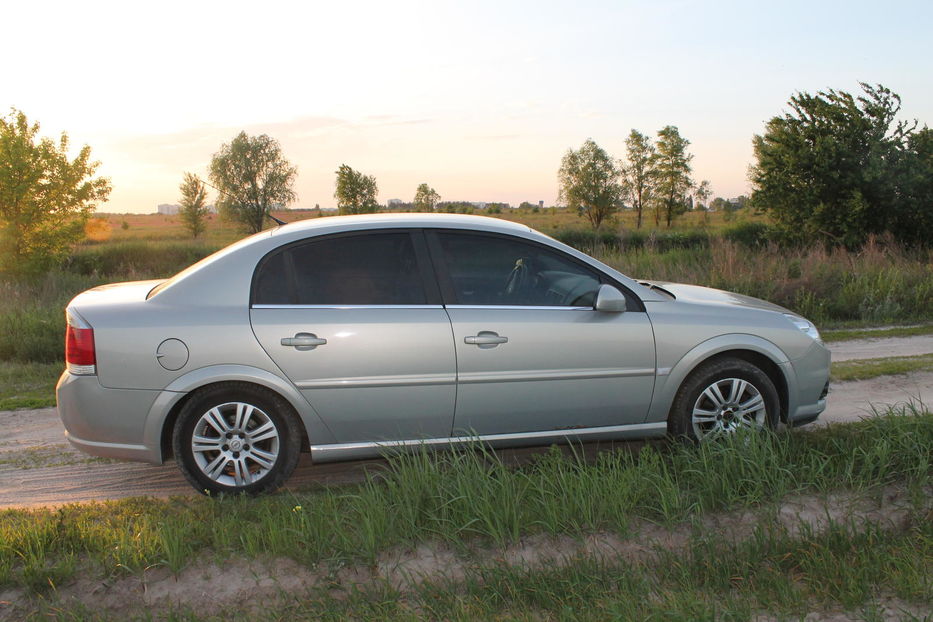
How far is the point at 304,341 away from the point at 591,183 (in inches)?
3506

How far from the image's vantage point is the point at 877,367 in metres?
8.64

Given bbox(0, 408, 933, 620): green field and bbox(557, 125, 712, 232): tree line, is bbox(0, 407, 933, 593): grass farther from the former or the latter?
bbox(557, 125, 712, 232): tree line

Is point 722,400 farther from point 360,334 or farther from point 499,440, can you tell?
point 360,334

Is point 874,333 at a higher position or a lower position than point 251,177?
lower

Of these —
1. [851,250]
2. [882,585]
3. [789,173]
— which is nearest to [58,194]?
[789,173]

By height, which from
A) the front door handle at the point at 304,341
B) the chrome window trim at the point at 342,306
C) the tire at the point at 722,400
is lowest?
the tire at the point at 722,400

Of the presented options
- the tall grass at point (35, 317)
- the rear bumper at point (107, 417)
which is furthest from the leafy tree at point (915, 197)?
the rear bumper at point (107, 417)

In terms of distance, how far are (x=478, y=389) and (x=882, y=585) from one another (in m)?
2.43

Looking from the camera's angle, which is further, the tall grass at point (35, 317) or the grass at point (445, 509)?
the tall grass at point (35, 317)

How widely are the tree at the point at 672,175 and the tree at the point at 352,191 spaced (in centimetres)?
3281

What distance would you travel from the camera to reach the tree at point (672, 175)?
3329 inches

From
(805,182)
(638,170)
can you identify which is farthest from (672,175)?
(805,182)

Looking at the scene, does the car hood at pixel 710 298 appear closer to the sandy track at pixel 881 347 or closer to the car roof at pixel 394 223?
the car roof at pixel 394 223

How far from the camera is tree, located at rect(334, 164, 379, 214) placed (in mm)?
73688
